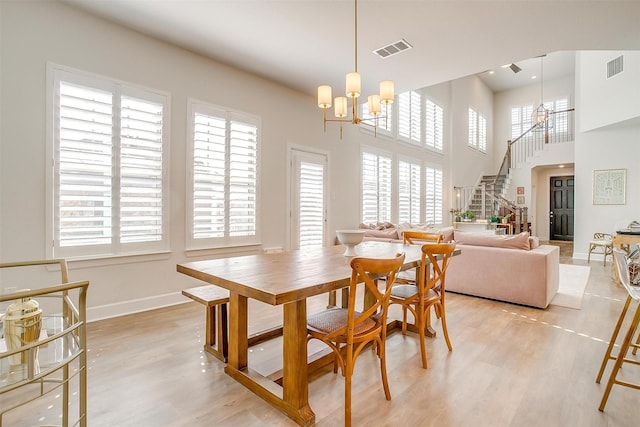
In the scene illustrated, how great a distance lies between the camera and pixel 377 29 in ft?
11.3

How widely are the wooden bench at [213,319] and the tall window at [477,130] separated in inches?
420

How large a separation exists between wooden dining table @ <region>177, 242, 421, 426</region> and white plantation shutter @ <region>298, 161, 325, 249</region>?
3.06 metres

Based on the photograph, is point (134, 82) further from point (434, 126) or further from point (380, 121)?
point (434, 126)

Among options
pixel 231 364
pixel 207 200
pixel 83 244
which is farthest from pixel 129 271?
pixel 231 364

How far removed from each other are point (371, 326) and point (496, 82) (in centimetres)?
1301

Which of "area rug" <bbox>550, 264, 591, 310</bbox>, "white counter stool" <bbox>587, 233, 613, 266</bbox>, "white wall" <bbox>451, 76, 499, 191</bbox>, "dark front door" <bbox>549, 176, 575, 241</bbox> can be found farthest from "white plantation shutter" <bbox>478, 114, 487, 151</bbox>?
"area rug" <bbox>550, 264, 591, 310</bbox>

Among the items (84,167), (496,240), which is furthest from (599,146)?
(84,167)

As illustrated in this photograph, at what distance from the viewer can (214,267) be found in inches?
82.9

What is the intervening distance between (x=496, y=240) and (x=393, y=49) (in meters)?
2.78

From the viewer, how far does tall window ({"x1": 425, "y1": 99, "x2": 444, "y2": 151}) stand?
8.88m

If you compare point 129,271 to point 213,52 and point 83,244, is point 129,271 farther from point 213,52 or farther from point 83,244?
point 213,52

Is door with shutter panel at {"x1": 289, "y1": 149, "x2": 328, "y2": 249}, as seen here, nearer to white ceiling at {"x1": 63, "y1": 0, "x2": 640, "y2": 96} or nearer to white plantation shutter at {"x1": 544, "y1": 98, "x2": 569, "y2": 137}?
white ceiling at {"x1": 63, "y1": 0, "x2": 640, "y2": 96}

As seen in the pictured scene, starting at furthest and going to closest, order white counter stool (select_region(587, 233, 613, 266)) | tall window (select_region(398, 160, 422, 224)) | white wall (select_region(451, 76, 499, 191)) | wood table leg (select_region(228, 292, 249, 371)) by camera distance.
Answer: white wall (select_region(451, 76, 499, 191)), tall window (select_region(398, 160, 422, 224)), white counter stool (select_region(587, 233, 613, 266)), wood table leg (select_region(228, 292, 249, 371))

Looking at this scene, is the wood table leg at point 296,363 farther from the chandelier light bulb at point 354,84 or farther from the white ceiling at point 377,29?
the white ceiling at point 377,29
